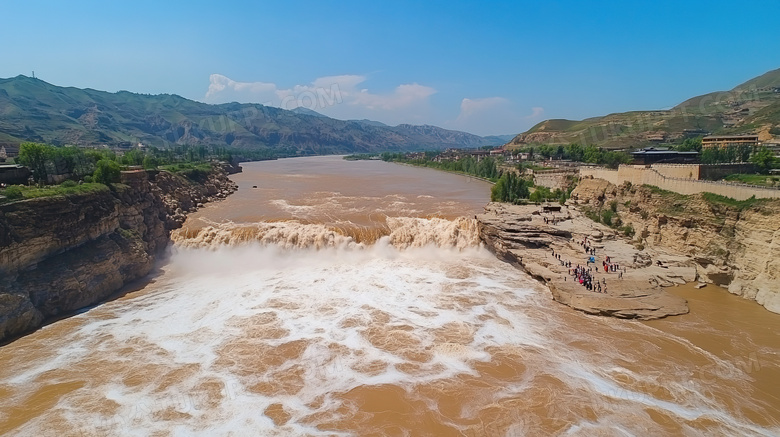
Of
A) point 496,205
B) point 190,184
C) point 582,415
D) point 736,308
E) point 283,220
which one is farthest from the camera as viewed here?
point 190,184

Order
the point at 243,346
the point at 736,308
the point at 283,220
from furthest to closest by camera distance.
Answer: the point at 283,220 < the point at 736,308 < the point at 243,346

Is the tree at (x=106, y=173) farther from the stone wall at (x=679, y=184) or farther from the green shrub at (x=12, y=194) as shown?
the stone wall at (x=679, y=184)

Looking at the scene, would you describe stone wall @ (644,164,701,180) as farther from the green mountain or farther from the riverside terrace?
the green mountain

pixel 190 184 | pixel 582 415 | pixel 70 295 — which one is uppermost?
pixel 190 184

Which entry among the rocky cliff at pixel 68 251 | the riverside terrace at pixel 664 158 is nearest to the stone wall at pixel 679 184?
the riverside terrace at pixel 664 158

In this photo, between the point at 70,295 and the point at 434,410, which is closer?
the point at 434,410

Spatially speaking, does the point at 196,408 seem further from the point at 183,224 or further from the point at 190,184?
the point at 190,184

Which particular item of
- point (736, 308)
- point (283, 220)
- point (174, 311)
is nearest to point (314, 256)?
point (283, 220)
